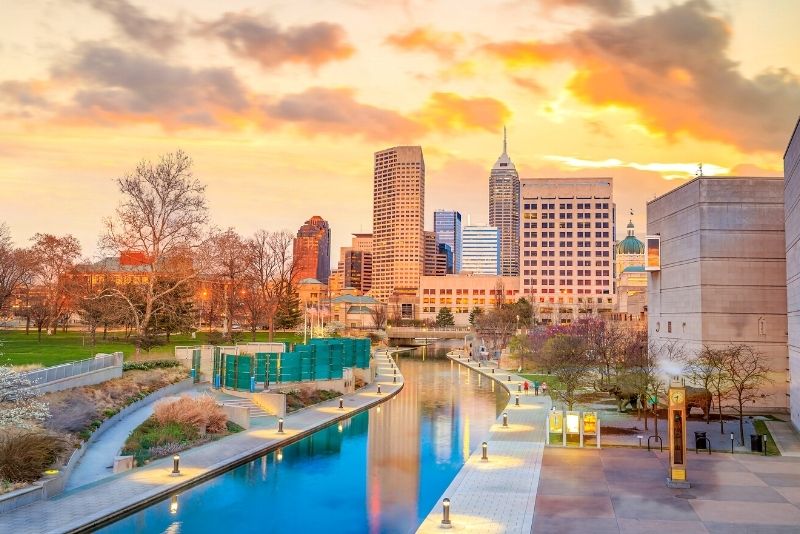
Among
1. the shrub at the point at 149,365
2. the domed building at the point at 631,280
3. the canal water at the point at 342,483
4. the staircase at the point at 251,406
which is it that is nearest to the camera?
the canal water at the point at 342,483

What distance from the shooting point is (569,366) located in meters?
44.4

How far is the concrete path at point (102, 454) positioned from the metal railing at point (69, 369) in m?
3.25

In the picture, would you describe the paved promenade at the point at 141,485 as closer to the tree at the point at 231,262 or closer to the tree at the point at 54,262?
the tree at the point at 231,262

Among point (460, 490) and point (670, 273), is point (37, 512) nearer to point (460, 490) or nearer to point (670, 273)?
point (460, 490)

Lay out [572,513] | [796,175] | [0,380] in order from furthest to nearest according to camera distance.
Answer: [796,175] < [0,380] < [572,513]

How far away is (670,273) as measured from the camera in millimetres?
50812

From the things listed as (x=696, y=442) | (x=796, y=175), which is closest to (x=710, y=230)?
(x=796, y=175)

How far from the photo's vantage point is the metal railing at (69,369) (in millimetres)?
29319

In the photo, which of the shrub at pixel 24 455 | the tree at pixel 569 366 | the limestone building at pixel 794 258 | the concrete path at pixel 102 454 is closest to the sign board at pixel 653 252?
the tree at pixel 569 366

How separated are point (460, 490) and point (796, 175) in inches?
986

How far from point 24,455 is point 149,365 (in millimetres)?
25083

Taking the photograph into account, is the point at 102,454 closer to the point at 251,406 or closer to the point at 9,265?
the point at 251,406

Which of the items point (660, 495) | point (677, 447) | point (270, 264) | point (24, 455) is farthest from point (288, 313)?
point (660, 495)

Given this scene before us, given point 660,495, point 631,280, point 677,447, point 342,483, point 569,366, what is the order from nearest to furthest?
1. point 660,495
2. point 677,447
3. point 342,483
4. point 569,366
5. point 631,280
